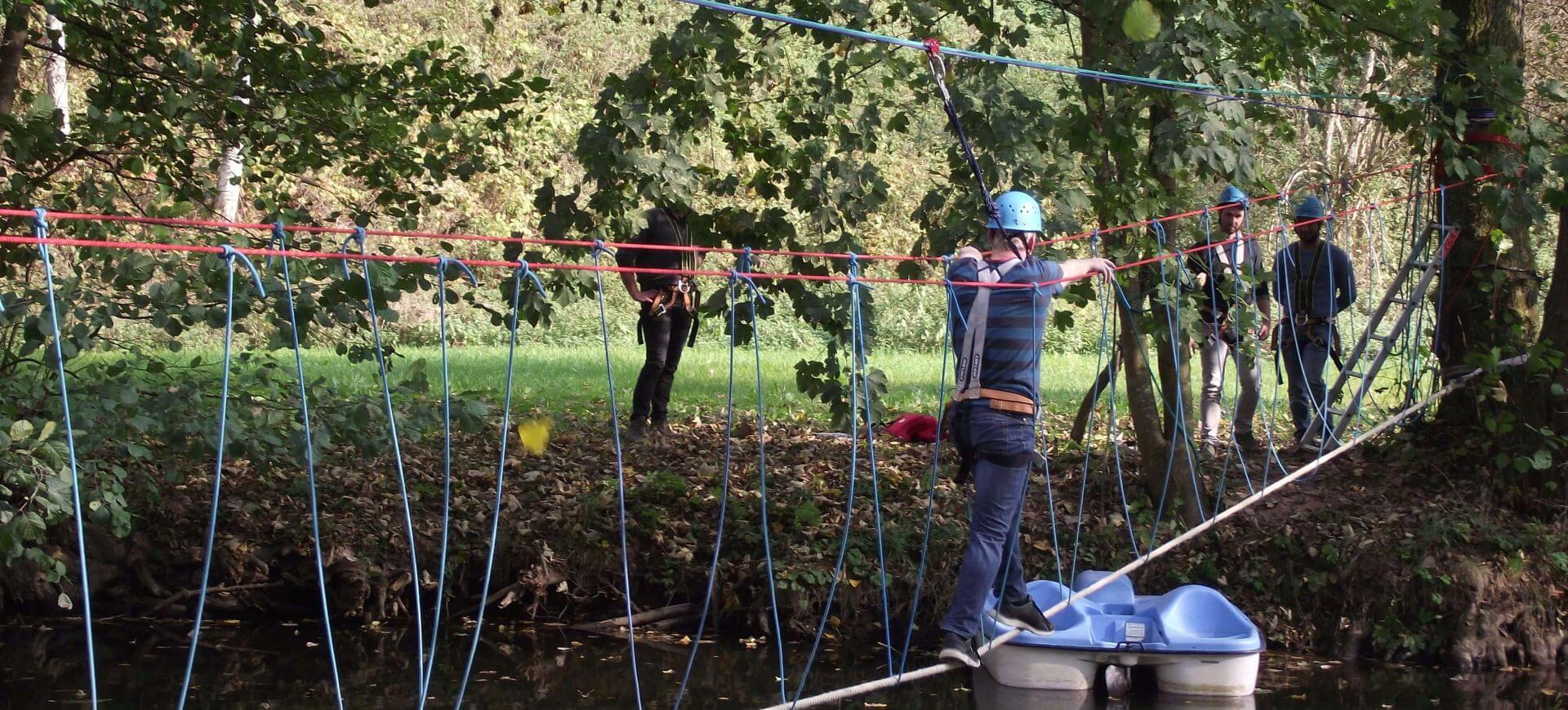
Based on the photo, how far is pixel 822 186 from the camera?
593 centimetres

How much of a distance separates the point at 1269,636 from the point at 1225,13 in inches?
103

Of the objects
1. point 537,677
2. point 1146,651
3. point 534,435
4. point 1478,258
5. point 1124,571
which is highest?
point 1478,258

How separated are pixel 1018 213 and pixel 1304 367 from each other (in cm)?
348

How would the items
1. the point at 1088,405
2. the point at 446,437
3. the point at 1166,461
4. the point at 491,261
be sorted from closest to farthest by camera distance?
the point at 491,261
the point at 446,437
the point at 1166,461
the point at 1088,405

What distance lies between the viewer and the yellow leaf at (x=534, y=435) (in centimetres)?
775

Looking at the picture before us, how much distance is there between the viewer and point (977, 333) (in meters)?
4.29

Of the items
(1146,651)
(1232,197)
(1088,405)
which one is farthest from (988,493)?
(1088,405)

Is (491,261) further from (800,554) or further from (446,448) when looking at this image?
(800,554)

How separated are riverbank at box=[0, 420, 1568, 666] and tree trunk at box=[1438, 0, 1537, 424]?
0.57m

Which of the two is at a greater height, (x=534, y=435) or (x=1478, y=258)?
(x=1478, y=258)

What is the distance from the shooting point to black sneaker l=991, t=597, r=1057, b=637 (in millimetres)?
4871

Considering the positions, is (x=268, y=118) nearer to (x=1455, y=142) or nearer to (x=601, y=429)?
(x=601, y=429)

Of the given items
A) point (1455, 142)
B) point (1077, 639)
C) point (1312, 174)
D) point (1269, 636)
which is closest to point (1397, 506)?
point (1269, 636)

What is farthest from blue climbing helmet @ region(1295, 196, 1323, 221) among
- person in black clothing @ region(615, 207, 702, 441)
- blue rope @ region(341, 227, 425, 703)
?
blue rope @ region(341, 227, 425, 703)
